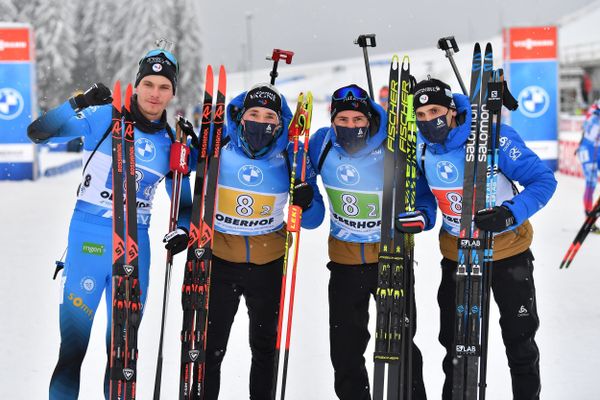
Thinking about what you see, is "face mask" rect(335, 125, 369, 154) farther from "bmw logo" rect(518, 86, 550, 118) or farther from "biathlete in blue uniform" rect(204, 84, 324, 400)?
"bmw logo" rect(518, 86, 550, 118)

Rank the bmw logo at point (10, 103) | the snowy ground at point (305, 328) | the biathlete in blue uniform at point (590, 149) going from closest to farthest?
the snowy ground at point (305, 328) < the biathlete in blue uniform at point (590, 149) < the bmw logo at point (10, 103)

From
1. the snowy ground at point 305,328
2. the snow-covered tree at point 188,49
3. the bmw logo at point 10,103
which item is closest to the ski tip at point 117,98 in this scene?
the snowy ground at point 305,328

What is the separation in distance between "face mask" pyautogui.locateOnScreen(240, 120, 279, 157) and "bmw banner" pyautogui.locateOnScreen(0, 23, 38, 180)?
13319 mm

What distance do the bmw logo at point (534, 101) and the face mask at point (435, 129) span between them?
45.6 ft

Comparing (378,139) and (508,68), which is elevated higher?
(508,68)

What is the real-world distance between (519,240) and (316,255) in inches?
208

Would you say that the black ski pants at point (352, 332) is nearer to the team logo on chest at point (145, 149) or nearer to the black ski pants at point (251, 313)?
the black ski pants at point (251, 313)

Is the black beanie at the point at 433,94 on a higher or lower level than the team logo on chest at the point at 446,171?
higher

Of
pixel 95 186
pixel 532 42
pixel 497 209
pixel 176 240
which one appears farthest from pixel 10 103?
pixel 497 209

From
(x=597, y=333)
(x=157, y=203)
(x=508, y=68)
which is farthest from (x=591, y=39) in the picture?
(x=597, y=333)

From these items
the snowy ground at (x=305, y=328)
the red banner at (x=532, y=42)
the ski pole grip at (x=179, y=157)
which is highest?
the red banner at (x=532, y=42)

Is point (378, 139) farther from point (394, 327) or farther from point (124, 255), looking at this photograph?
point (124, 255)

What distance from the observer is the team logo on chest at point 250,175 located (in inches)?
151

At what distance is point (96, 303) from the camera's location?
3.72 m
